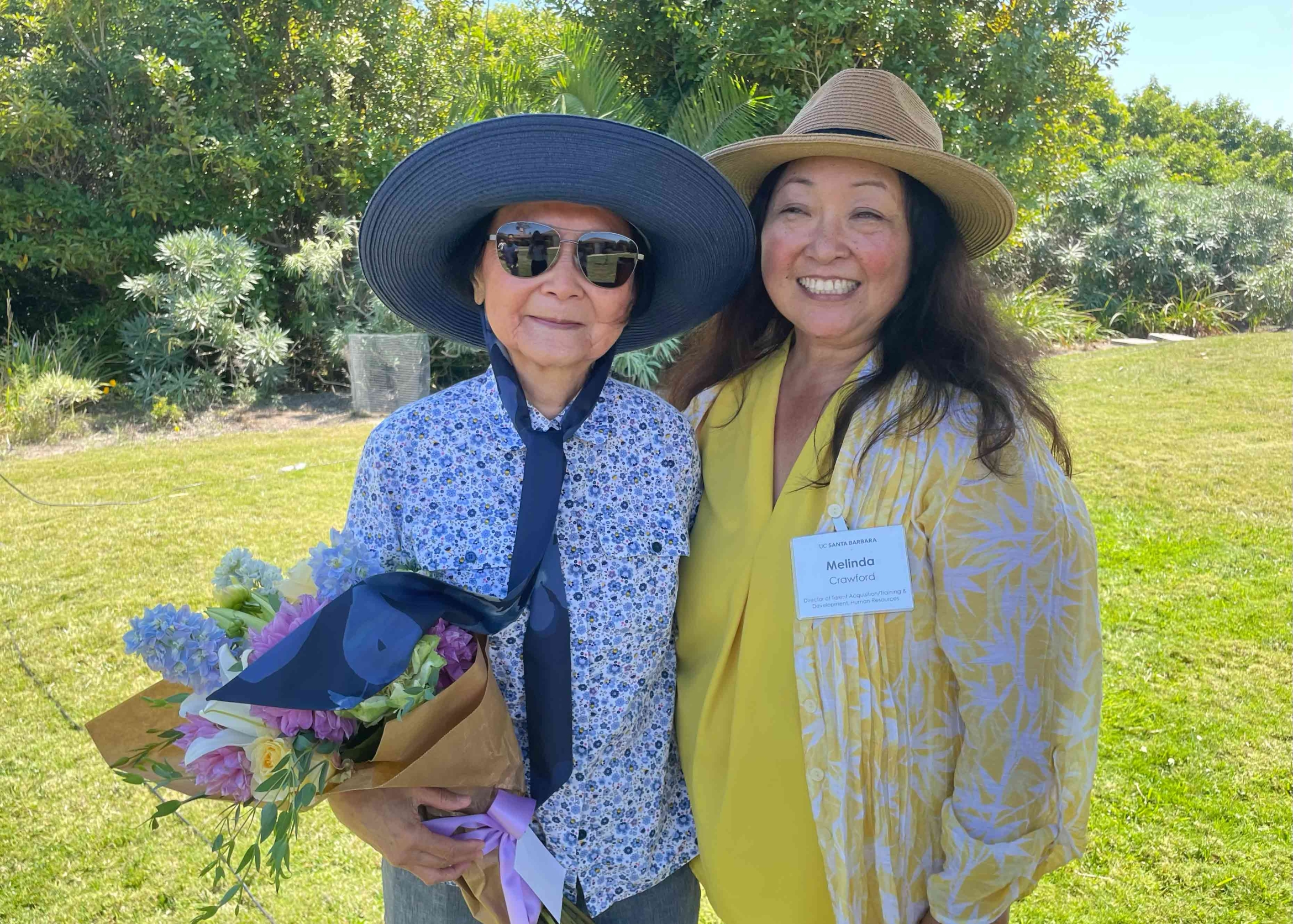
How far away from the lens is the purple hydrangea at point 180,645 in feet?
4.58

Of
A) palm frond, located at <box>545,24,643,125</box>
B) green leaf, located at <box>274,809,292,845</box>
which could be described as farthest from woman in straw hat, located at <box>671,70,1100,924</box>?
palm frond, located at <box>545,24,643,125</box>

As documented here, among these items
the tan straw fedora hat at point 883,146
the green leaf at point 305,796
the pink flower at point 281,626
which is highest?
the tan straw fedora hat at point 883,146

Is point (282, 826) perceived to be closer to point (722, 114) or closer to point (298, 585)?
point (298, 585)

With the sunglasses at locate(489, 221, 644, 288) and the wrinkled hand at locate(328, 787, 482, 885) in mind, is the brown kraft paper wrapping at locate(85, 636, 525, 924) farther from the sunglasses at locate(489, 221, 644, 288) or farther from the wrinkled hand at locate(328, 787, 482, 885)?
the sunglasses at locate(489, 221, 644, 288)

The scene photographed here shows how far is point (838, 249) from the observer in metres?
2.02

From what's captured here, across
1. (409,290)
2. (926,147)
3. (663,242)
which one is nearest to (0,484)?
(409,290)

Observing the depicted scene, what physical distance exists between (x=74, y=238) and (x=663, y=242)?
12267mm

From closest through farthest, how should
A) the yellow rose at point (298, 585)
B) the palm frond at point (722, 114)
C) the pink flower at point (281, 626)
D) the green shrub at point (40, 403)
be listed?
the pink flower at point (281, 626) → the yellow rose at point (298, 585) → the palm frond at point (722, 114) → the green shrub at point (40, 403)

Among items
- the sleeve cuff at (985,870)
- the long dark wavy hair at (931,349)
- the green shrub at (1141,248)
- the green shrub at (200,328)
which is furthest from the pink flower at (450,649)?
the green shrub at (1141,248)

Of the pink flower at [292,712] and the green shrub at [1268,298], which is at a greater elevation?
the green shrub at [1268,298]

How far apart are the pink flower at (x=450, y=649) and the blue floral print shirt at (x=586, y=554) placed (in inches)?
7.8

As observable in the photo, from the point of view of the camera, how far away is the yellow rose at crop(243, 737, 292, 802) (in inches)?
55.1

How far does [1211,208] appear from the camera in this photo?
57.5ft

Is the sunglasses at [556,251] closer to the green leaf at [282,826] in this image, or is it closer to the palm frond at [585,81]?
the green leaf at [282,826]
